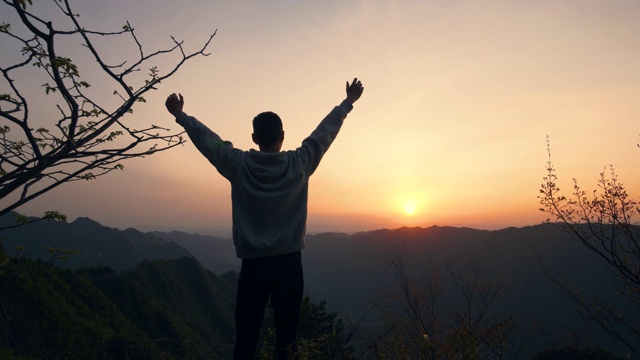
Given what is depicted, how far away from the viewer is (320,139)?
107 inches

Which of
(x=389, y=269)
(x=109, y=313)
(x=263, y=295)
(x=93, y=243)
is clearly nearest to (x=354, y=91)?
(x=263, y=295)

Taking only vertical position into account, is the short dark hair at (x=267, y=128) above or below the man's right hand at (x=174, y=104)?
below

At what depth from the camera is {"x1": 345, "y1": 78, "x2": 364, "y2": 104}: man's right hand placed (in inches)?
122

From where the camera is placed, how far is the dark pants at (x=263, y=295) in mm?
2387

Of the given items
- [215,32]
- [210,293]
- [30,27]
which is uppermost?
[215,32]

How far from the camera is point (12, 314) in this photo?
3300 cm

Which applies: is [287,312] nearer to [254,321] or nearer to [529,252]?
[254,321]

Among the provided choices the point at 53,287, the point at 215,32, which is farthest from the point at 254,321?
the point at 53,287

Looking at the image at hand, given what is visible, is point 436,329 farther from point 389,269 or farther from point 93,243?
point 93,243

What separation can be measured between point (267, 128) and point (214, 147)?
398mm

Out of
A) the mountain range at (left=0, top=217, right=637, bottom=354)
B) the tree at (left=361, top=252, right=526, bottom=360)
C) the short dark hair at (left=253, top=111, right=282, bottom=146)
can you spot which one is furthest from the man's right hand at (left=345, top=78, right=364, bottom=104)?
the mountain range at (left=0, top=217, right=637, bottom=354)

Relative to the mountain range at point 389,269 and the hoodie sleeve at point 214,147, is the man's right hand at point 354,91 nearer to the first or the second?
the hoodie sleeve at point 214,147

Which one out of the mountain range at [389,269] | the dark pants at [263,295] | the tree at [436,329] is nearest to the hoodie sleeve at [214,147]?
the dark pants at [263,295]

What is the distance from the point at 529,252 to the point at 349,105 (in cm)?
13497
